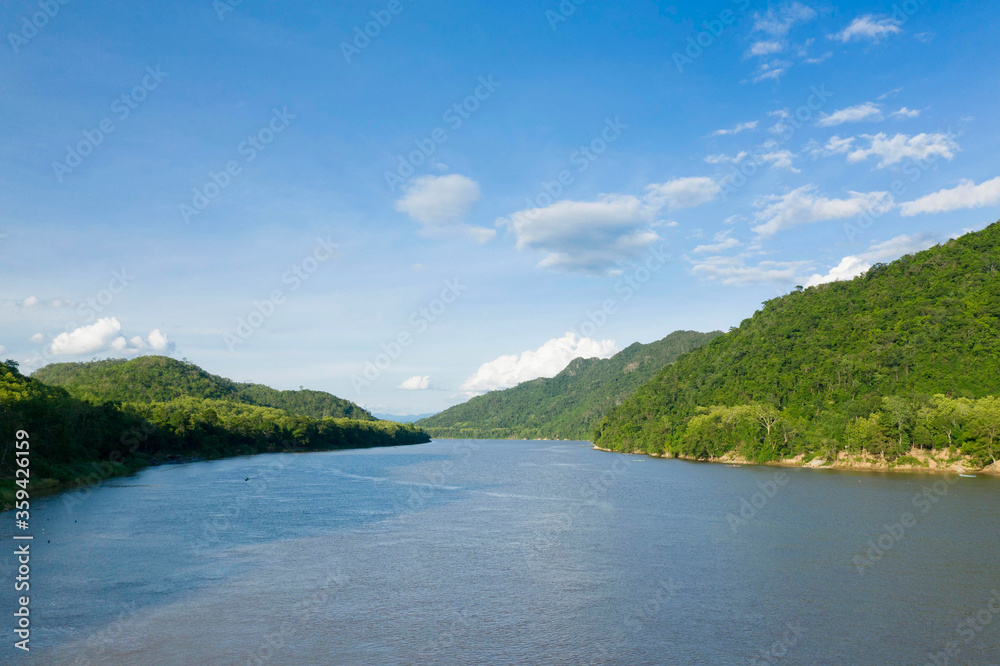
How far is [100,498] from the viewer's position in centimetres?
5900

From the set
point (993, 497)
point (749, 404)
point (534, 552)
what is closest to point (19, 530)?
point (534, 552)

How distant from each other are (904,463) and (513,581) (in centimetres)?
8562

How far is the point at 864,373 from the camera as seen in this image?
111750 mm

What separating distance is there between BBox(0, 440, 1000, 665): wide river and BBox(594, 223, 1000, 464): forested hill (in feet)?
111

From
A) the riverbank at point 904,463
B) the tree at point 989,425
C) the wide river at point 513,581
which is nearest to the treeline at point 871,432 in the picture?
the tree at point 989,425

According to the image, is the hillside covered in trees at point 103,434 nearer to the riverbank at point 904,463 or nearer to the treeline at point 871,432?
the riverbank at point 904,463

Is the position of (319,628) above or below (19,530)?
below

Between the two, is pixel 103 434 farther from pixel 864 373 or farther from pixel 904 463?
pixel 864 373

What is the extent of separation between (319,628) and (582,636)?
10756 mm

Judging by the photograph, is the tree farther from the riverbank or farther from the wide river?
the wide river

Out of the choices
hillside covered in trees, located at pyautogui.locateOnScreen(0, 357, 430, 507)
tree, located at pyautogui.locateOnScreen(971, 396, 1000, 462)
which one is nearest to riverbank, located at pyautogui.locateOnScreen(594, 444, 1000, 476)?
tree, located at pyautogui.locateOnScreen(971, 396, 1000, 462)

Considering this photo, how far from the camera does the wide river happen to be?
2172 centimetres

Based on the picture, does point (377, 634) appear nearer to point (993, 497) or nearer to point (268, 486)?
point (268, 486)

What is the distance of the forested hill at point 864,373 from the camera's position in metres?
90.1
